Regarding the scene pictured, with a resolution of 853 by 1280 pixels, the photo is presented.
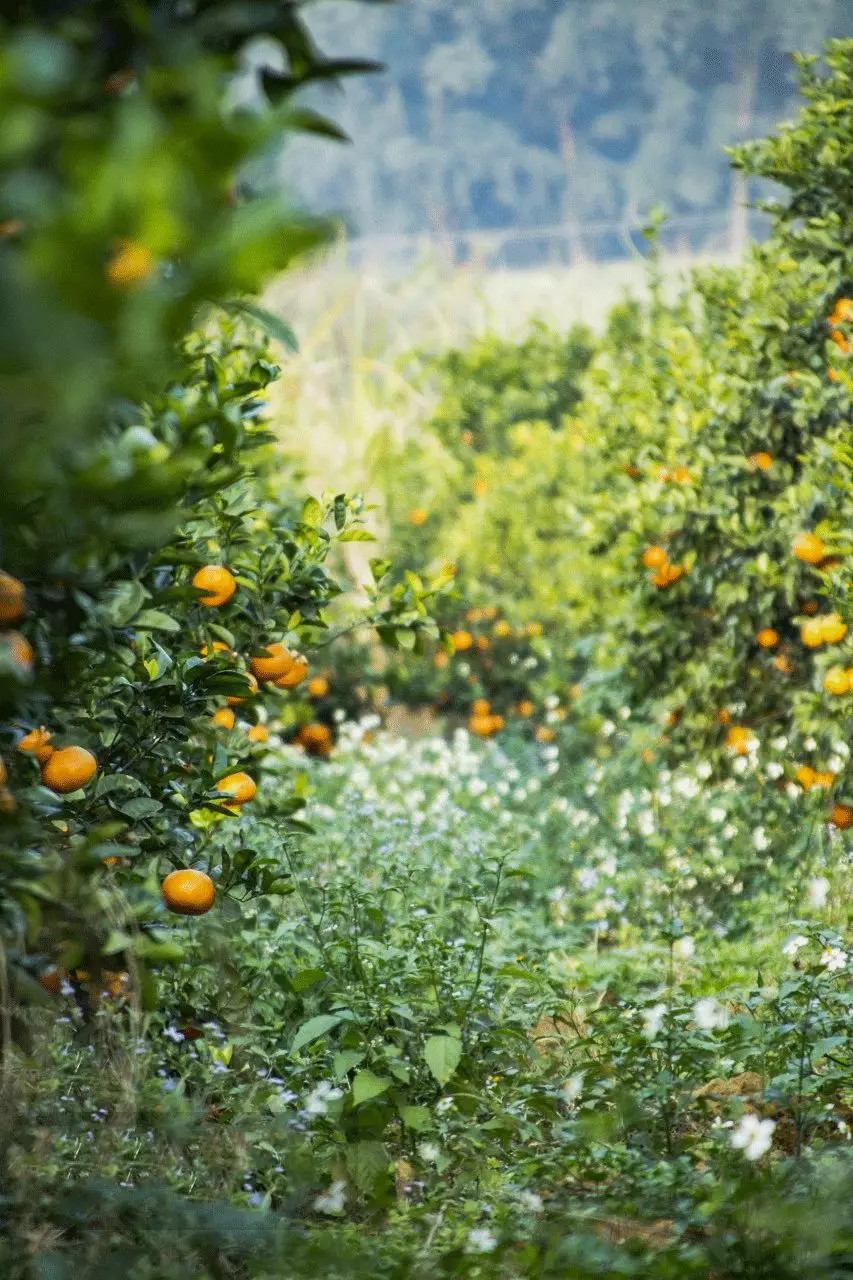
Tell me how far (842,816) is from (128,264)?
288cm

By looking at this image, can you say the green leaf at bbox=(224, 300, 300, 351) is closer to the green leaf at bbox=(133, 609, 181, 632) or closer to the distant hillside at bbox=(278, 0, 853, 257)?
the green leaf at bbox=(133, 609, 181, 632)

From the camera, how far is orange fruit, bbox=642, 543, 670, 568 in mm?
3637

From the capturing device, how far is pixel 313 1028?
192cm

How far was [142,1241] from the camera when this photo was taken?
1.48 m

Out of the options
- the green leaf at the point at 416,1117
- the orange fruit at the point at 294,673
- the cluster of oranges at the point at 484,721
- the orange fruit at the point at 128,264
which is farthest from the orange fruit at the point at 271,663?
the cluster of oranges at the point at 484,721

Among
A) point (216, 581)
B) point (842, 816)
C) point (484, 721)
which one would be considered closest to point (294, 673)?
point (216, 581)

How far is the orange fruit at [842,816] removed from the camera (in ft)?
10.7

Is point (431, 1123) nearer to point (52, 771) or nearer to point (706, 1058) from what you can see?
point (706, 1058)

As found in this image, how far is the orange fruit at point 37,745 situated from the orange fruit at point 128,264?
88 cm

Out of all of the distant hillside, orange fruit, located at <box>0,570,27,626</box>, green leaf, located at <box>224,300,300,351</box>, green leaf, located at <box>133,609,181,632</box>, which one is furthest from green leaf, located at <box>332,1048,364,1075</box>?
the distant hillside

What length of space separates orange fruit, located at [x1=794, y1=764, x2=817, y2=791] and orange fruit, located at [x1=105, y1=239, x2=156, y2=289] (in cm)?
294

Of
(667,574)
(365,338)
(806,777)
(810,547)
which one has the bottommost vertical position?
(806,777)

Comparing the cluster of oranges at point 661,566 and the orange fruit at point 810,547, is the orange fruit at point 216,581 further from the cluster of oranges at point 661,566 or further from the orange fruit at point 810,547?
the cluster of oranges at point 661,566

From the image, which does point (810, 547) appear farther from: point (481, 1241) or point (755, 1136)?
point (481, 1241)
